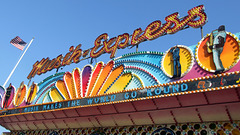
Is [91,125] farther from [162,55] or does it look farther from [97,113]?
[162,55]

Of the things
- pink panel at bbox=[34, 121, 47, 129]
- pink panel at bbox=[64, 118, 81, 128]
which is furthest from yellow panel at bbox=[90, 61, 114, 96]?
pink panel at bbox=[34, 121, 47, 129]

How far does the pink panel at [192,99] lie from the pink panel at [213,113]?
34 cm

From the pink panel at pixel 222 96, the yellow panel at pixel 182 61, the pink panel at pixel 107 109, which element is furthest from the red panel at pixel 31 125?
the pink panel at pixel 222 96

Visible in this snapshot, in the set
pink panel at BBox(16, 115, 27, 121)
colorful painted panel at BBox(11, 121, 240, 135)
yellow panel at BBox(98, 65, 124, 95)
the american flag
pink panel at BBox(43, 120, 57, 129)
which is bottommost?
colorful painted panel at BBox(11, 121, 240, 135)

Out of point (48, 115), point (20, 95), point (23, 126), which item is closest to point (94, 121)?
point (48, 115)

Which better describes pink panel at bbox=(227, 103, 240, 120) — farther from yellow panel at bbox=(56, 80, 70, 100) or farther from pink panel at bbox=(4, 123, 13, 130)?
pink panel at bbox=(4, 123, 13, 130)

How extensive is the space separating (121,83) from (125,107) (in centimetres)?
200

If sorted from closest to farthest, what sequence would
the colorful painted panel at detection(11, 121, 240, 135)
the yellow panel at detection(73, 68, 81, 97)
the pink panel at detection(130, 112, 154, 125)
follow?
the colorful painted panel at detection(11, 121, 240, 135) → the pink panel at detection(130, 112, 154, 125) → the yellow panel at detection(73, 68, 81, 97)

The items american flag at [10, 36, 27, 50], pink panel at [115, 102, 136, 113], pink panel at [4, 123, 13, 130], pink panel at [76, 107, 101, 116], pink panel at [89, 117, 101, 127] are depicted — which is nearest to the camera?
pink panel at [115, 102, 136, 113]

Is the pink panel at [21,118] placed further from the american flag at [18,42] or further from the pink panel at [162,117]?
the american flag at [18,42]

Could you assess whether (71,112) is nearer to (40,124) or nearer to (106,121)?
(106,121)

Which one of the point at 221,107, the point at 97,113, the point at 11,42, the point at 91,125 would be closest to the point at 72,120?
the point at 91,125

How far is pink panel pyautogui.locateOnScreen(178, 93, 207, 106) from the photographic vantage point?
27.6 feet

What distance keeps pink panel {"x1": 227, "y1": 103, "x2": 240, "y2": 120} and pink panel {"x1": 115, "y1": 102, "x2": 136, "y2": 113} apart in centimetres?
404
